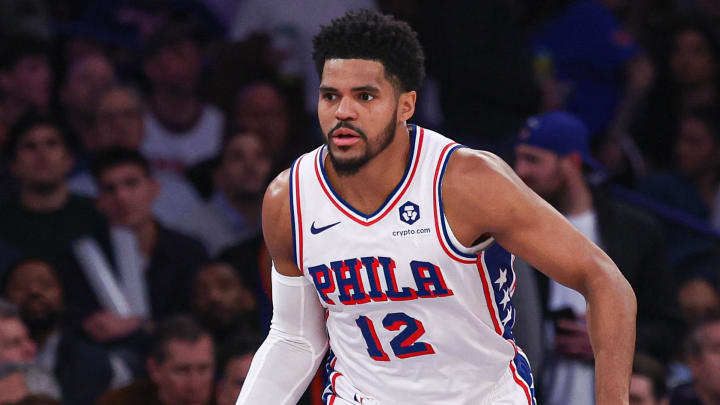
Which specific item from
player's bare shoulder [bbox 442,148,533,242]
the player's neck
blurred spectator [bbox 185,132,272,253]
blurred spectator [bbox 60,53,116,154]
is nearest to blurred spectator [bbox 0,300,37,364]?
blurred spectator [bbox 185,132,272,253]

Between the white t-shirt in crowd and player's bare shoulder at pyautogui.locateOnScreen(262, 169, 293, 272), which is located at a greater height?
the white t-shirt in crowd

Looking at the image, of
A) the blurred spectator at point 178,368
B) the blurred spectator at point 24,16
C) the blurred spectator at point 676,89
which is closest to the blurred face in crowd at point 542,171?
the blurred spectator at point 178,368

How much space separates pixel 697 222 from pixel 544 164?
4.77ft

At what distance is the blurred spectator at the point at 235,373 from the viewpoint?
534 cm

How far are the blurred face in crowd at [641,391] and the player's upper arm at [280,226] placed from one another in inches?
88.6

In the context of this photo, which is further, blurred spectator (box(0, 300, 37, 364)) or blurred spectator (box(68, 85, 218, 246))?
blurred spectator (box(68, 85, 218, 246))

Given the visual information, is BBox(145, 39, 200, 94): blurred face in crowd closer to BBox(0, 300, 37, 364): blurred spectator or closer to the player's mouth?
BBox(0, 300, 37, 364): blurred spectator

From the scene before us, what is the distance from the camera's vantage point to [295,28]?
24.7 ft

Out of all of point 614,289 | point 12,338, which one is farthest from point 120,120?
point 614,289

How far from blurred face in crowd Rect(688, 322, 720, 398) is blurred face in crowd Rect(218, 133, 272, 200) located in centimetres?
235

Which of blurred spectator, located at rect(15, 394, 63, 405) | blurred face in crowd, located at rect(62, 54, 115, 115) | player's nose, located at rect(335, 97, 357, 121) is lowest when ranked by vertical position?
blurred spectator, located at rect(15, 394, 63, 405)

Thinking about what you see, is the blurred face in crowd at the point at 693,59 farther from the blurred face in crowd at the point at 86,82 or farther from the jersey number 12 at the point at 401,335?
the jersey number 12 at the point at 401,335

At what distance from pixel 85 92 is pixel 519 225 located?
463cm

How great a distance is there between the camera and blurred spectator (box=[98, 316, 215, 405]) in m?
5.41
